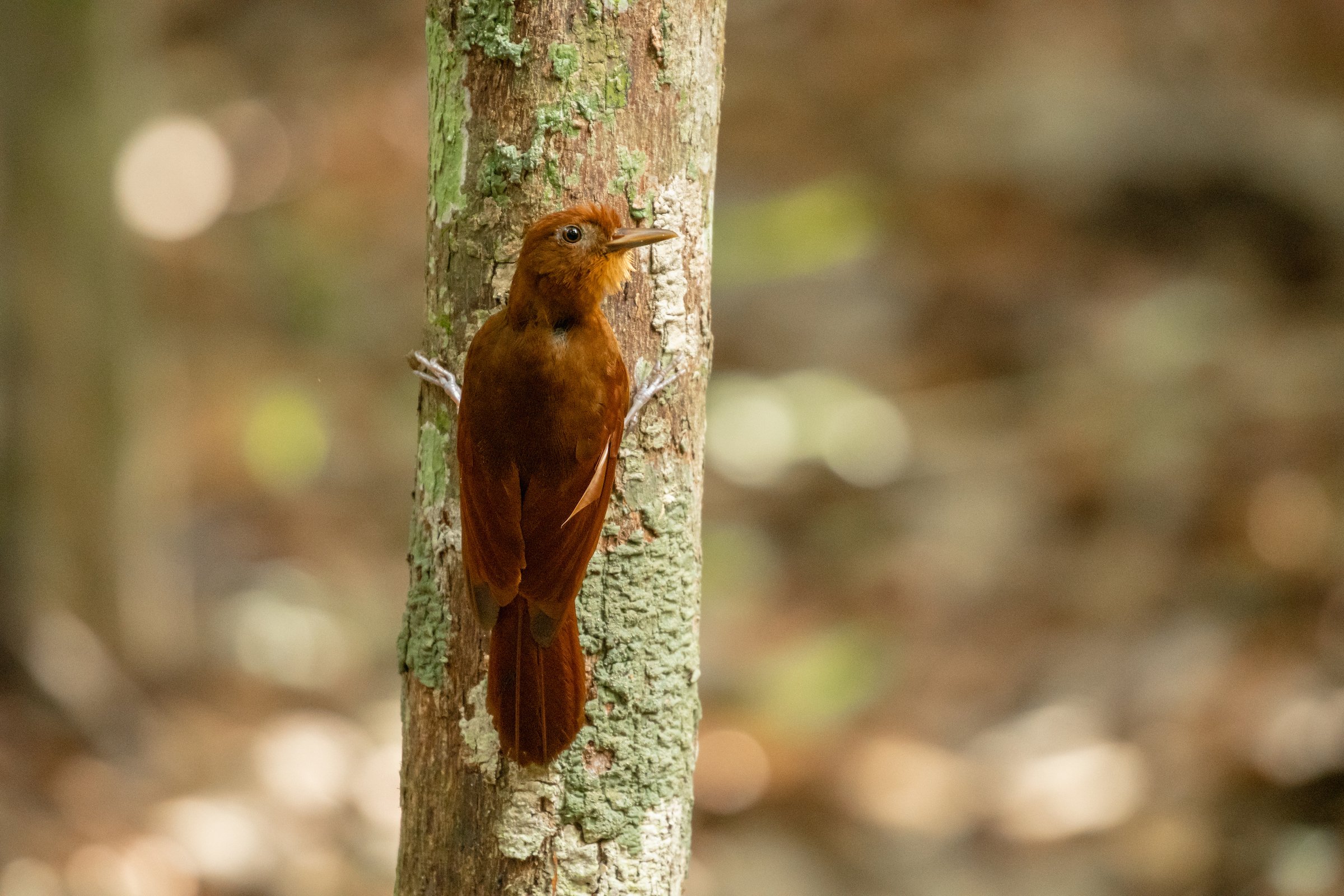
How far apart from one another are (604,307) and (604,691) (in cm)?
57

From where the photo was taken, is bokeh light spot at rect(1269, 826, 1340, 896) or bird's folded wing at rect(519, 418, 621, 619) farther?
bokeh light spot at rect(1269, 826, 1340, 896)

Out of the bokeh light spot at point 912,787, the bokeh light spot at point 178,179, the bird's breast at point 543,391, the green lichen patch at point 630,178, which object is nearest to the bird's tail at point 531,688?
the bird's breast at point 543,391

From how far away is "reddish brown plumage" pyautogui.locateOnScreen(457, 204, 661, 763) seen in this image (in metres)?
1.85

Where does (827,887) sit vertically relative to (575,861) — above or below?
above

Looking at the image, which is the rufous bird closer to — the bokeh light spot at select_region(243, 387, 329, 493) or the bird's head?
the bird's head

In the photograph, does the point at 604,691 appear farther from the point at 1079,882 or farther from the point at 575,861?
the point at 1079,882

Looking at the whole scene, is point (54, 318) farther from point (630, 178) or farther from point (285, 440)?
point (630, 178)

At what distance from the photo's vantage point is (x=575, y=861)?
191cm

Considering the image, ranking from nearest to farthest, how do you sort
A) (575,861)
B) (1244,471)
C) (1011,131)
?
(575,861)
(1244,471)
(1011,131)

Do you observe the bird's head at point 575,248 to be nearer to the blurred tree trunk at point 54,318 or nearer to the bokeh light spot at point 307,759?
the bokeh light spot at point 307,759

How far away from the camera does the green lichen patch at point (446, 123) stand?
76.7 inches

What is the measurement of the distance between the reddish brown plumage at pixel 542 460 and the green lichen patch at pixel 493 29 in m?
0.24

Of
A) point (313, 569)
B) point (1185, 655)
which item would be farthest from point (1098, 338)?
point (313, 569)

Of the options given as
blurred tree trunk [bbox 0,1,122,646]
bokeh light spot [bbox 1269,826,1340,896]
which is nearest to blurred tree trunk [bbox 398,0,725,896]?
bokeh light spot [bbox 1269,826,1340,896]
